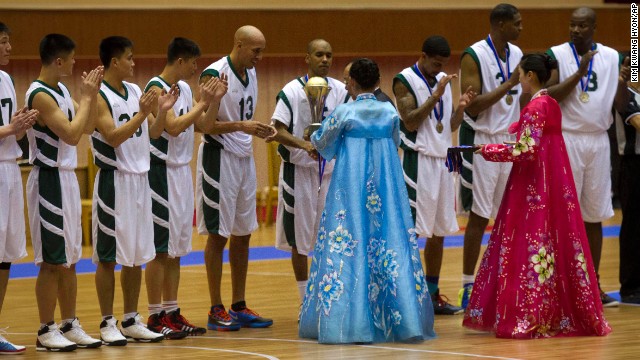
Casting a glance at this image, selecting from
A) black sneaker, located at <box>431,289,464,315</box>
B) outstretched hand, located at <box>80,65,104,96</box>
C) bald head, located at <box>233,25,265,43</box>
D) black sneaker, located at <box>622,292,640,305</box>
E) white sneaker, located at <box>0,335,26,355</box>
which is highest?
bald head, located at <box>233,25,265,43</box>

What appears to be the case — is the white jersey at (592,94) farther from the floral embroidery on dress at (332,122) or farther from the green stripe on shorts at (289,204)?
the floral embroidery on dress at (332,122)

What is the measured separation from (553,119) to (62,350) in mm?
3596

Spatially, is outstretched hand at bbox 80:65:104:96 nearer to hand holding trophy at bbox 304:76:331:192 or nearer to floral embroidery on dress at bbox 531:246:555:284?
hand holding trophy at bbox 304:76:331:192

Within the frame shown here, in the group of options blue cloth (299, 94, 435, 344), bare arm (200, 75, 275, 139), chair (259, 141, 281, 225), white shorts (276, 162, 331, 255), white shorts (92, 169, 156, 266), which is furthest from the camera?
chair (259, 141, 281, 225)

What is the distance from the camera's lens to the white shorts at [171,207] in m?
7.79

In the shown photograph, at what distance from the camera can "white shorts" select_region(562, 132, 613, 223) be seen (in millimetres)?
8867

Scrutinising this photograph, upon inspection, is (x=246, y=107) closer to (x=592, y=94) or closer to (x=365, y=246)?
(x=365, y=246)

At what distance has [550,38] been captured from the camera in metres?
17.4

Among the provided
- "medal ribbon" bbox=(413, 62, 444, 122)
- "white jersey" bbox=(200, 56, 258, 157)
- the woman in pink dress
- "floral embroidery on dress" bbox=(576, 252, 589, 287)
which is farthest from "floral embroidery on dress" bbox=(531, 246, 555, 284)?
"white jersey" bbox=(200, 56, 258, 157)

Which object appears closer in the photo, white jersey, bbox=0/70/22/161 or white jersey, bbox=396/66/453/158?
white jersey, bbox=0/70/22/161

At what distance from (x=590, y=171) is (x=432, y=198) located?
1.30 m

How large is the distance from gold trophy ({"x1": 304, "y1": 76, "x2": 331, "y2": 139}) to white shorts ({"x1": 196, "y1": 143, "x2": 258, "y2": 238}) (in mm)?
585

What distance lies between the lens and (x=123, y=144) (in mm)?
7367

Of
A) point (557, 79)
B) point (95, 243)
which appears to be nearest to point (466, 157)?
point (557, 79)
